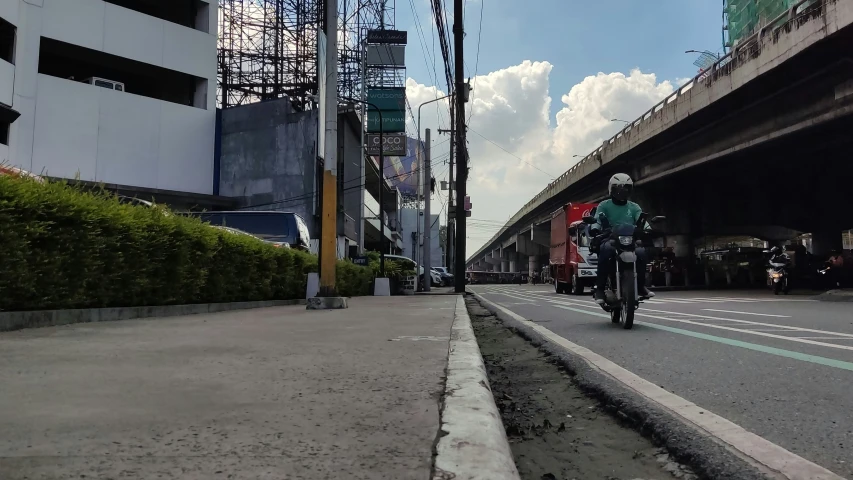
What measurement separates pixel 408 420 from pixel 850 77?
58.1ft

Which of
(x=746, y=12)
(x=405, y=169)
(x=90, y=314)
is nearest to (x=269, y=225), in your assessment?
(x=90, y=314)

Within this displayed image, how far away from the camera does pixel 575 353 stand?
560 centimetres

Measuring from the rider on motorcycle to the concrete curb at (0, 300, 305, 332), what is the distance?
5.83 m

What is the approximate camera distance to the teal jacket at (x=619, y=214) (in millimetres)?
8141

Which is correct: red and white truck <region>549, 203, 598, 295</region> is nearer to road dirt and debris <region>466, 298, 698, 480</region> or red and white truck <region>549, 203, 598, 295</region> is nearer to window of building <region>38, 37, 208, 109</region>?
road dirt and debris <region>466, 298, 698, 480</region>

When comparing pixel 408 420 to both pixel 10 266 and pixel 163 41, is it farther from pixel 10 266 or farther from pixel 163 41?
pixel 163 41

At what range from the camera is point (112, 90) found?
28141 millimetres

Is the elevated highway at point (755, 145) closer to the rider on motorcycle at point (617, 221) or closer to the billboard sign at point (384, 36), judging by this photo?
the rider on motorcycle at point (617, 221)

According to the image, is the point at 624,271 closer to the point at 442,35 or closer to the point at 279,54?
the point at 442,35

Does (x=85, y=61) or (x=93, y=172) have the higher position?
(x=85, y=61)

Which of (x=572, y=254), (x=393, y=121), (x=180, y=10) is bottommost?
(x=572, y=254)

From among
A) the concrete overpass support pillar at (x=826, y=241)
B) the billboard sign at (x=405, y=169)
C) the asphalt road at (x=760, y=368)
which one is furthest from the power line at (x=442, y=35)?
the billboard sign at (x=405, y=169)

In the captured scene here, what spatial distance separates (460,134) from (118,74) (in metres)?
18.7

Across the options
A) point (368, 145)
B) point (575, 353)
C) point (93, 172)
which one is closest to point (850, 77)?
point (575, 353)
